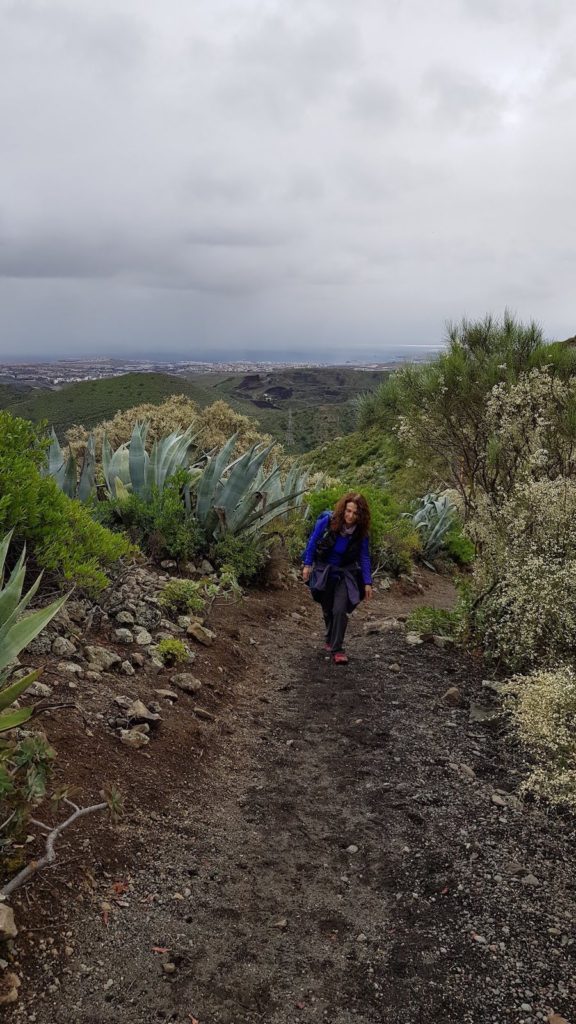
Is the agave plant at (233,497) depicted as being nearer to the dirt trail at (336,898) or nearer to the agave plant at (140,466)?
the agave plant at (140,466)

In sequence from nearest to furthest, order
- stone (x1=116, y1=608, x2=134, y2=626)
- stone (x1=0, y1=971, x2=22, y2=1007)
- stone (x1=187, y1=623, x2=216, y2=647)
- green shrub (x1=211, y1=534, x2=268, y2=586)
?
stone (x1=0, y1=971, x2=22, y2=1007) < stone (x1=116, y1=608, x2=134, y2=626) < stone (x1=187, y1=623, x2=216, y2=647) < green shrub (x1=211, y1=534, x2=268, y2=586)

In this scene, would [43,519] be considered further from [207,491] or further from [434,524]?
[434,524]

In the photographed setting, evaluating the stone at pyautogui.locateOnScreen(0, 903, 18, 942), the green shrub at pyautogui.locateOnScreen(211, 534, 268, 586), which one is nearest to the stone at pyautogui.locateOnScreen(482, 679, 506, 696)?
the green shrub at pyautogui.locateOnScreen(211, 534, 268, 586)

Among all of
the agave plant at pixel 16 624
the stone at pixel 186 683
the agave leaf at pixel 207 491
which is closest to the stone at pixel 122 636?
the stone at pixel 186 683

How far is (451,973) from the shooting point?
6.88ft

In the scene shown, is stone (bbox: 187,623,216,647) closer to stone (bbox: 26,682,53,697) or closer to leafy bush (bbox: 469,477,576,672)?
stone (bbox: 26,682,53,697)

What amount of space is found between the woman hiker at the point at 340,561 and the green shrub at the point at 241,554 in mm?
1120

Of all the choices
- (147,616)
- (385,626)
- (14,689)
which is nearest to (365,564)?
(385,626)

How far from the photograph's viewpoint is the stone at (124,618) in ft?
14.9

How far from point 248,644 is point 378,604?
10.1ft

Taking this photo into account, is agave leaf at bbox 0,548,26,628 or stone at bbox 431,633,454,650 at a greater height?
agave leaf at bbox 0,548,26,628

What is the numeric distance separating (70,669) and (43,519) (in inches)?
36.1

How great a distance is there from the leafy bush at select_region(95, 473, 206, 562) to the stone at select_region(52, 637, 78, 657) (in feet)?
7.64

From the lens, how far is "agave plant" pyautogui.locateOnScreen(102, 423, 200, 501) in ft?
22.3
